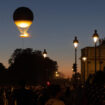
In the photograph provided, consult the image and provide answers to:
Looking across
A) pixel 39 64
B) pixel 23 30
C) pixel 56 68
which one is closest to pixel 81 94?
pixel 23 30

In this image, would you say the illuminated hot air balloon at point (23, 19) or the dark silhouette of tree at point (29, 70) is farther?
the dark silhouette of tree at point (29, 70)

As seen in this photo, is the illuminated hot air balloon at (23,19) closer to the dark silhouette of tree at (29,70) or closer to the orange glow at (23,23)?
the orange glow at (23,23)

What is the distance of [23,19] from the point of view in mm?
11656

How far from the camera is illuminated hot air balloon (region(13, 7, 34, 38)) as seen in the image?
11.7 m

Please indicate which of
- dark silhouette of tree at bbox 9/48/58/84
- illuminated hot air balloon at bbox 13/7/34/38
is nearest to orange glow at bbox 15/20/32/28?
illuminated hot air balloon at bbox 13/7/34/38

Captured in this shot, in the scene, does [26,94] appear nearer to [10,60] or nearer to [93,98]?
[93,98]

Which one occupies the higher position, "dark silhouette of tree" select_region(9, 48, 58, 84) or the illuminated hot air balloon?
"dark silhouette of tree" select_region(9, 48, 58, 84)

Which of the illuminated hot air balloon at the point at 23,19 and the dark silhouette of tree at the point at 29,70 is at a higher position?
the dark silhouette of tree at the point at 29,70

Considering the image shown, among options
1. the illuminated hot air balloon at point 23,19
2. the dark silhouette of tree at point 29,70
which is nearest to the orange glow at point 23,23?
the illuminated hot air balloon at point 23,19

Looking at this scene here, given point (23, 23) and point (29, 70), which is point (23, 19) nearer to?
point (23, 23)

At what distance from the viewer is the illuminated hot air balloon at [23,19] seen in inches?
459

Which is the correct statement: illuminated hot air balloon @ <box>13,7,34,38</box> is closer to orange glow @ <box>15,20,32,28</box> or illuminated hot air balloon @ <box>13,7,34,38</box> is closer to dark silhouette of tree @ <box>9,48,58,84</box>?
orange glow @ <box>15,20,32,28</box>

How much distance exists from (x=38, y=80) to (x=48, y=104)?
77.4 m

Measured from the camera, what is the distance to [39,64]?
93.7 meters
